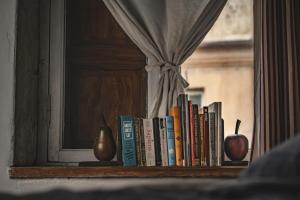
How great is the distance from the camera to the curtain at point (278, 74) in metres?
2.07

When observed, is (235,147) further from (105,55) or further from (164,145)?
(105,55)

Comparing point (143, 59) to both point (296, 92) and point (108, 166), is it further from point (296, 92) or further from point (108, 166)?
point (296, 92)

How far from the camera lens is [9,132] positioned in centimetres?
226

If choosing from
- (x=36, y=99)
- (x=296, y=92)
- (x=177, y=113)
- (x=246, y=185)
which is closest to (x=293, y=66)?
(x=296, y=92)

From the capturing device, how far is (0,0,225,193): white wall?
220 centimetres

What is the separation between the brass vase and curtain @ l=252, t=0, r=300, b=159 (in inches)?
24.5

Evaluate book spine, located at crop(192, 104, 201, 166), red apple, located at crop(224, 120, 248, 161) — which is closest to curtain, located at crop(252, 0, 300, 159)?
red apple, located at crop(224, 120, 248, 161)

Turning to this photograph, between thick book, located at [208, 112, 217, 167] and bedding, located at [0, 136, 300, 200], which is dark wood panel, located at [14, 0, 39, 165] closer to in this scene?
thick book, located at [208, 112, 217, 167]

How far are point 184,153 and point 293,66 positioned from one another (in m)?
0.58

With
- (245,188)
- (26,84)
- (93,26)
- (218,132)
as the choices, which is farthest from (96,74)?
(245,188)

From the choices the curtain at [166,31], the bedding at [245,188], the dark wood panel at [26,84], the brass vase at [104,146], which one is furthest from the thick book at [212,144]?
the bedding at [245,188]

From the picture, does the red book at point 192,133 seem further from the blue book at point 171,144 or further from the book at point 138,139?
the book at point 138,139

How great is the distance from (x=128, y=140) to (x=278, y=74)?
694 mm

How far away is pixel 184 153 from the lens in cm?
218
